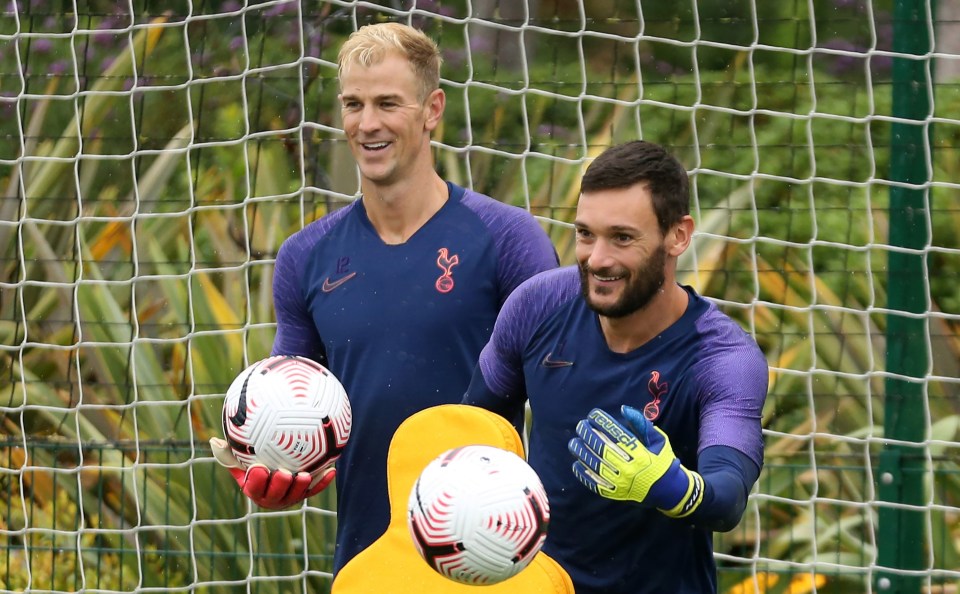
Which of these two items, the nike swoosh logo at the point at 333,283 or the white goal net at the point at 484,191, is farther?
the white goal net at the point at 484,191

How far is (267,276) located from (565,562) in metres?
3.27

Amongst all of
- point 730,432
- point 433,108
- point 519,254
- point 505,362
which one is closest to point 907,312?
point 519,254

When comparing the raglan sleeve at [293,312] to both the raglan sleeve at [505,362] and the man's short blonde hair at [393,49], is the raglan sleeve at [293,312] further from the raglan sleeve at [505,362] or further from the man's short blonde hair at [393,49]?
the raglan sleeve at [505,362]

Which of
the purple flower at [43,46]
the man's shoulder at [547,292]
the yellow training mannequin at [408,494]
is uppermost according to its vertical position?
the purple flower at [43,46]

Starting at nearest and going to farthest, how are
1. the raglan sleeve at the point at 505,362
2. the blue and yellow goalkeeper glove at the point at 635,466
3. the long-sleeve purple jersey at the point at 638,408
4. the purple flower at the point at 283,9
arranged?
the blue and yellow goalkeeper glove at the point at 635,466, the long-sleeve purple jersey at the point at 638,408, the raglan sleeve at the point at 505,362, the purple flower at the point at 283,9

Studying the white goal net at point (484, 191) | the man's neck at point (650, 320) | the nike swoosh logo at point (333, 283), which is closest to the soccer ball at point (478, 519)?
the man's neck at point (650, 320)

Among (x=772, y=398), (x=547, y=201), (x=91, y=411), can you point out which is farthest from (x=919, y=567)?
(x=91, y=411)

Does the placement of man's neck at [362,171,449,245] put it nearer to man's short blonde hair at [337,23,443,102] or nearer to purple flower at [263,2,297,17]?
man's short blonde hair at [337,23,443,102]

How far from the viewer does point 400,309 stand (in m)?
3.68

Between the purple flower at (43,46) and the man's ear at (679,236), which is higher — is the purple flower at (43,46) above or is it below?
above

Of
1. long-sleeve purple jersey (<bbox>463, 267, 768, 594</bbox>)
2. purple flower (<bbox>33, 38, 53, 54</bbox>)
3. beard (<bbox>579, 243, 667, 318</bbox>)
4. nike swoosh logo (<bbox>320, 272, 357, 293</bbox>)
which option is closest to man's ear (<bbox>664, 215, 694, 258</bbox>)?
beard (<bbox>579, 243, 667, 318</bbox>)

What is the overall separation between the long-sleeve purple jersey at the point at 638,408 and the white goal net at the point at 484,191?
6.55ft

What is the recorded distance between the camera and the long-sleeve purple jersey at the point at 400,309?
→ 366 centimetres

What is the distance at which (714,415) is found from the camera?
2.93 m
